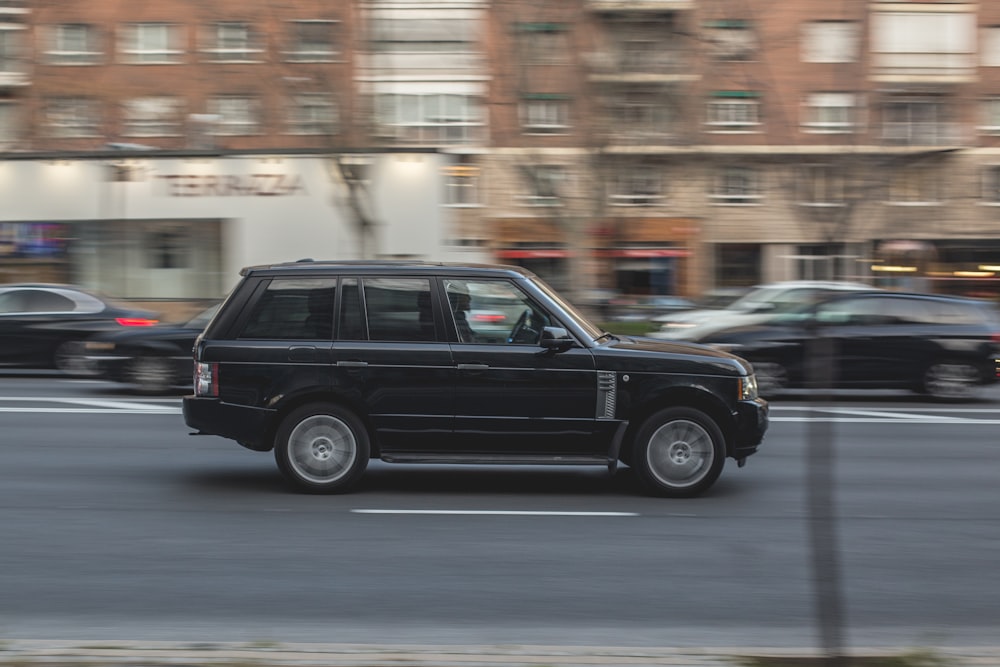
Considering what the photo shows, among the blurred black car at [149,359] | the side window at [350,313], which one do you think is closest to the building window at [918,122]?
the blurred black car at [149,359]

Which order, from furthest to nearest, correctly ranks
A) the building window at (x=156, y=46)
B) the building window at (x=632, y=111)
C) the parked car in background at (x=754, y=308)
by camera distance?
the building window at (x=156, y=46) → the building window at (x=632, y=111) → the parked car in background at (x=754, y=308)

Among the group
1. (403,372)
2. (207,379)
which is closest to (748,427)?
(403,372)

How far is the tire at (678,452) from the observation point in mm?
8789

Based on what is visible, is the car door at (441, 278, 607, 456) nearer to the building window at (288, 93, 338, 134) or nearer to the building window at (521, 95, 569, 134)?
the building window at (288, 93, 338, 134)

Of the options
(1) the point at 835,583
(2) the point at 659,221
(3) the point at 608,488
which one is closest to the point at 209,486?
(3) the point at 608,488

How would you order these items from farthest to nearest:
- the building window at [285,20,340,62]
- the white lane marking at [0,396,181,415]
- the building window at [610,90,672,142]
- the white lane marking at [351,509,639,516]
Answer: the building window at [285,20,340,62] → the building window at [610,90,672,142] → the white lane marking at [0,396,181,415] → the white lane marking at [351,509,639,516]

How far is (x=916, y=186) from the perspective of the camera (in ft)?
148

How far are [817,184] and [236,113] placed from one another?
69.9ft

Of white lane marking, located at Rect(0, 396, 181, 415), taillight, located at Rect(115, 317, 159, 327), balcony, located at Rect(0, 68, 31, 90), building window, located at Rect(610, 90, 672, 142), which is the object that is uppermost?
balcony, located at Rect(0, 68, 31, 90)

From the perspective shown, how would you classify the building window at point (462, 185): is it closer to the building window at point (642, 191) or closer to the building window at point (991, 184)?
the building window at point (642, 191)

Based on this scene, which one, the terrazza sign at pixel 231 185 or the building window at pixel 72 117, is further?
the building window at pixel 72 117

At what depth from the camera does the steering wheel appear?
881 cm

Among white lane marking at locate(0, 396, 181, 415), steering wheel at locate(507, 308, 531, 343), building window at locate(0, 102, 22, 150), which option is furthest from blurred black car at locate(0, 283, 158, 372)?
building window at locate(0, 102, 22, 150)

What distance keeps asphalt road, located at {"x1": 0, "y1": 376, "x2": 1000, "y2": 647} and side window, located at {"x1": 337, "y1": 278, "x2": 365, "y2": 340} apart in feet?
3.85
